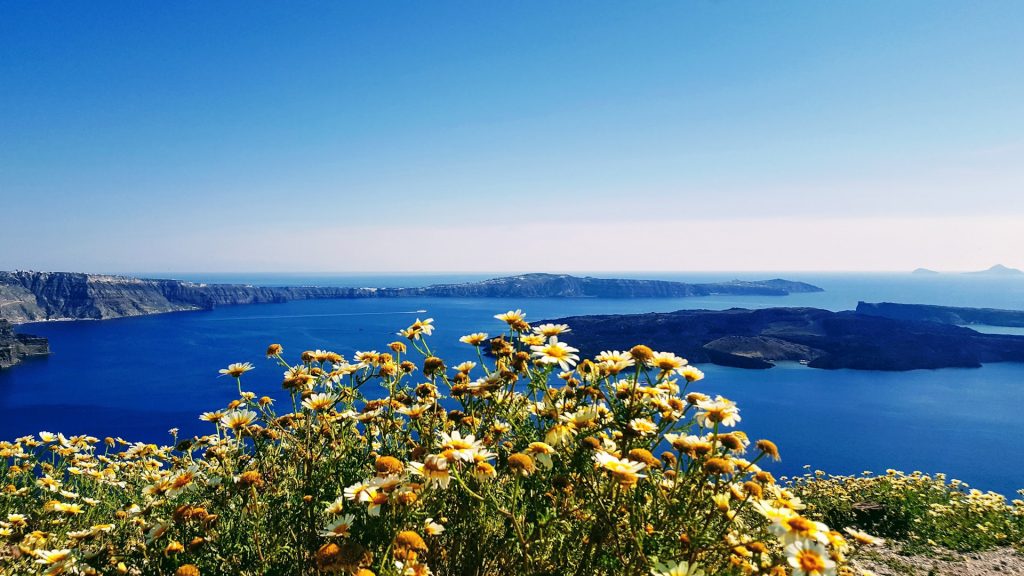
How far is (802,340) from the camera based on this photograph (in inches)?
2734

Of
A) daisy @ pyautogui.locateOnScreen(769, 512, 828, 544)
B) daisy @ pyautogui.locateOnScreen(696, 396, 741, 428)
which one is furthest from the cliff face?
daisy @ pyautogui.locateOnScreen(769, 512, 828, 544)

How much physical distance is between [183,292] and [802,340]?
161086 millimetres

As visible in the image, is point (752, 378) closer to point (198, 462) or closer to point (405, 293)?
point (198, 462)

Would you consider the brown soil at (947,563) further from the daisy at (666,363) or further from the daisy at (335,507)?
the daisy at (335,507)

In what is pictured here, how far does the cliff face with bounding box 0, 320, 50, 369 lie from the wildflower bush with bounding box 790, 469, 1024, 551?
90.2m

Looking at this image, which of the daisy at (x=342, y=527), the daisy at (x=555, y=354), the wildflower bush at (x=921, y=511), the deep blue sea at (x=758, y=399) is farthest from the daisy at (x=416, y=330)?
the deep blue sea at (x=758, y=399)

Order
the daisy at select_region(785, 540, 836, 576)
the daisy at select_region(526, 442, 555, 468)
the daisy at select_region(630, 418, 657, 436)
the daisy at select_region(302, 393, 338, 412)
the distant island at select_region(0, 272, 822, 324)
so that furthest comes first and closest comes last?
the distant island at select_region(0, 272, 822, 324), the daisy at select_region(302, 393, 338, 412), the daisy at select_region(630, 418, 657, 436), the daisy at select_region(526, 442, 555, 468), the daisy at select_region(785, 540, 836, 576)

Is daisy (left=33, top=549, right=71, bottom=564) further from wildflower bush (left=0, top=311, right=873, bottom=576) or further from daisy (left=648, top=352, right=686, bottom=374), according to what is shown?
daisy (left=648, top=352, right=686, bottom=374)

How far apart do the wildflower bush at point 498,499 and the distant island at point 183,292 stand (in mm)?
144102

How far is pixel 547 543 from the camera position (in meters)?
2.42

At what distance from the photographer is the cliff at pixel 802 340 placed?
2438 inches

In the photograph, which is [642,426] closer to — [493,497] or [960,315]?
[493,497]

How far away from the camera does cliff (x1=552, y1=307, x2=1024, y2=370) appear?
2438 inches

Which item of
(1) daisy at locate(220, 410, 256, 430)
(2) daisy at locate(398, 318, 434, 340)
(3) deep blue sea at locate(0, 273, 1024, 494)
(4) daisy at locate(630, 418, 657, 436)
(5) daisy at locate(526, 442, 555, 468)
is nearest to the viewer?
(5) daisy at locate(526, 442, 555, 468)
